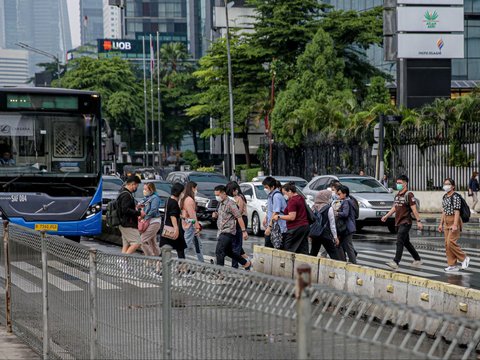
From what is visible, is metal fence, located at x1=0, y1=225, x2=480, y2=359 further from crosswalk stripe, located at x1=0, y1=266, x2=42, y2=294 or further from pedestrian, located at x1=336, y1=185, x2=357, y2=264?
pedestrian, located at x1=336, y1=185, x2=357, y2=264

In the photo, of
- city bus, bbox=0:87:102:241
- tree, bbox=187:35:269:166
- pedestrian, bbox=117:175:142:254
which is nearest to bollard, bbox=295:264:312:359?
pedestrian, bbox=117:175:142:254

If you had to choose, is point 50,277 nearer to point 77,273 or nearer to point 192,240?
point 77,273

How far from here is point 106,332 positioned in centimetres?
754

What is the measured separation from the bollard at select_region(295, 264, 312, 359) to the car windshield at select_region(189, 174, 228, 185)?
1246 inches

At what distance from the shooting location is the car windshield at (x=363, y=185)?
31766 millimetres

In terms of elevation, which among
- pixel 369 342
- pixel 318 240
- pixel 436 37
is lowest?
pixel 318 240

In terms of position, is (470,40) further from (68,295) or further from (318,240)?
(68,295)

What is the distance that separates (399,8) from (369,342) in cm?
4405

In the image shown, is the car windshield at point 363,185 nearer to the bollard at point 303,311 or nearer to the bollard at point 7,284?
the bollard at point 7,284

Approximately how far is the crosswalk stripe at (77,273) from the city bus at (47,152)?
1142cm

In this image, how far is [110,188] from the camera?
115ft

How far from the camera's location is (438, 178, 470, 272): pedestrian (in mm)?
17594

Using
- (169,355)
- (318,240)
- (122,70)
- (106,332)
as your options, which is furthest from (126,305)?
(122,70)

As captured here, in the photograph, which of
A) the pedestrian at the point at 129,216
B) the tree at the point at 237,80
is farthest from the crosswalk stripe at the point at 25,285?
the tree at the point at 237,80
